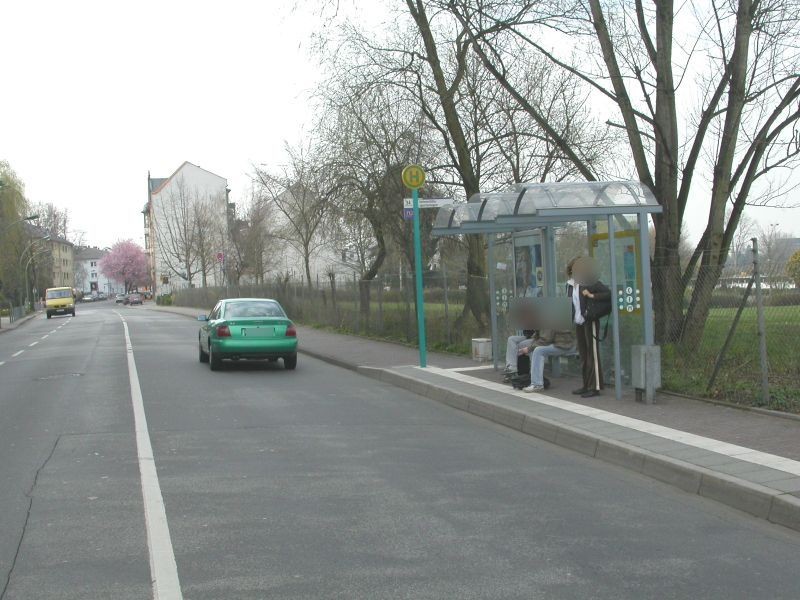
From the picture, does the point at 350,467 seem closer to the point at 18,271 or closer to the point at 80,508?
the point at 80,508

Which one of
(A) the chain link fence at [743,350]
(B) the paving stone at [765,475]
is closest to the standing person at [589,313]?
(A) the chain link fence at [743,350]

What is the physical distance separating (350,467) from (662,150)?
319 inches

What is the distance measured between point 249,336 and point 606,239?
775cm

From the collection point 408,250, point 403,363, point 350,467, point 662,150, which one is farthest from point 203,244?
point 350,467

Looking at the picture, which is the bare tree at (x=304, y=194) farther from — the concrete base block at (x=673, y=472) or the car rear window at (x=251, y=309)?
the concrete base block at (x=673, y=472)

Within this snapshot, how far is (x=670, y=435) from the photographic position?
318 inches

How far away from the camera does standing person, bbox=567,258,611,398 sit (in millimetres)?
10469

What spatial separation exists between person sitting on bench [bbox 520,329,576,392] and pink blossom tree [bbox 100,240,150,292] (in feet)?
445

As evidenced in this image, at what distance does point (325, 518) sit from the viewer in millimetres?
5824

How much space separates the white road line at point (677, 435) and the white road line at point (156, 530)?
4584 mm

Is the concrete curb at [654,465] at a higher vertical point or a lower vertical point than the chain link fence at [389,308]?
lower

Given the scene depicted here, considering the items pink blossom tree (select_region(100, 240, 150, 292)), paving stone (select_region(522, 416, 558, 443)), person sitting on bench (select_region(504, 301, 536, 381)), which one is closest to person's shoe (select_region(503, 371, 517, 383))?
person sitting on bench (select_region(504, 301, 536, 381))

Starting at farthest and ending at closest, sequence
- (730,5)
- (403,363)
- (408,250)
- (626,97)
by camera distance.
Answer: (408,250) < (403,363) < (626,97) < (730,5)

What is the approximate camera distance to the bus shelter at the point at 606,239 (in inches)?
408
